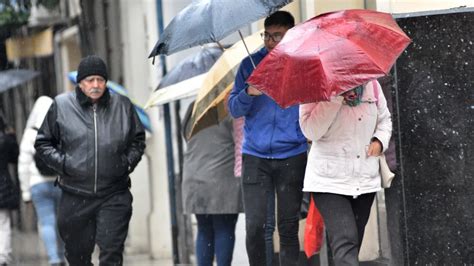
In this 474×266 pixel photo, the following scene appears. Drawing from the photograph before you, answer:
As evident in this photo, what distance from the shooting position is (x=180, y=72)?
10.7m

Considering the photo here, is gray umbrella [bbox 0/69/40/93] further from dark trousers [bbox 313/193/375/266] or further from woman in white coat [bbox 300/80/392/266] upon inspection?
dark trousers [bbox 313/193/375/266]

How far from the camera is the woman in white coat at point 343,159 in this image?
7.31 meters

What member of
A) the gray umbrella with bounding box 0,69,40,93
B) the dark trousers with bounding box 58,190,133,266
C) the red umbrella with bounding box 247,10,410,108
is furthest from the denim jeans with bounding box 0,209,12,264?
the red umbrella with bounding box 247,10,410,108

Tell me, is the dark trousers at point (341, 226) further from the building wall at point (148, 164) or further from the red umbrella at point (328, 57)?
the building wall at point (148, 164)

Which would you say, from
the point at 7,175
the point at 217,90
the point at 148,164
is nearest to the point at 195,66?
the point at 217,90

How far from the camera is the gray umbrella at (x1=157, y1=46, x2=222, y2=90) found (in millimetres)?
10555

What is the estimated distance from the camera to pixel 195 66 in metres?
10.6

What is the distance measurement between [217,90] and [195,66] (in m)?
1.38

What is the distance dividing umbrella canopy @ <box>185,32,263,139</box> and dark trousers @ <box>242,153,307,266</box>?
Result: 0.80m

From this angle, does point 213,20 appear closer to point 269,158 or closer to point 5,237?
point 269,158

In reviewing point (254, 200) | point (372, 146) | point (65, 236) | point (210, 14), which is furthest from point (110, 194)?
point (372, 146)

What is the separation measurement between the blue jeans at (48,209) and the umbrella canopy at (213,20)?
406 centimetres

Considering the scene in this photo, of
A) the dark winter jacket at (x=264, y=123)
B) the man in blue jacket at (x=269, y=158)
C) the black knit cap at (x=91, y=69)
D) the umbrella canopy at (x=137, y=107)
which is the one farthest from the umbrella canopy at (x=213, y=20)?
the umbrella canopy at (x=137, y=107)

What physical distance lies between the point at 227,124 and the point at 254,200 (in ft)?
5.49
